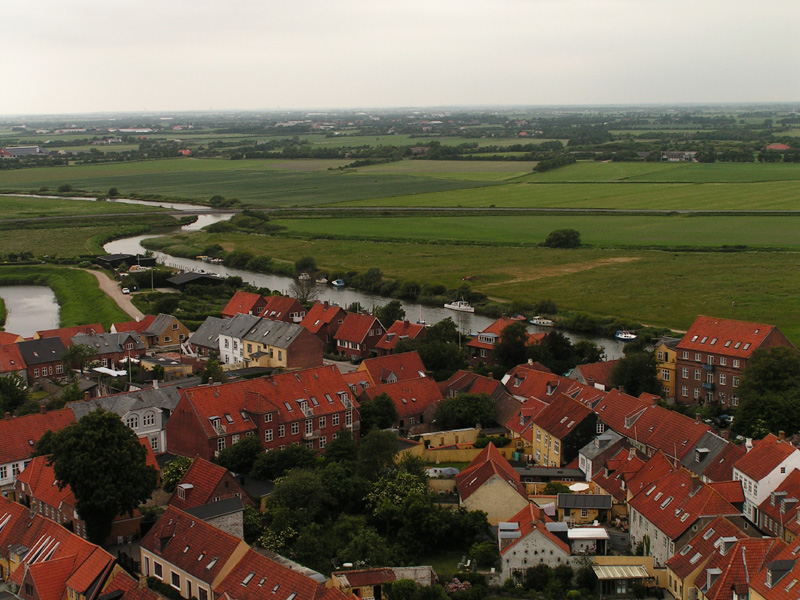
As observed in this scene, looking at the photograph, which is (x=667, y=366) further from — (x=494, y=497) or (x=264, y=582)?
(x=264, y=582)

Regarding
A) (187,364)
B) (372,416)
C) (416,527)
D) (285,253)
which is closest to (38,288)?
(285,253)

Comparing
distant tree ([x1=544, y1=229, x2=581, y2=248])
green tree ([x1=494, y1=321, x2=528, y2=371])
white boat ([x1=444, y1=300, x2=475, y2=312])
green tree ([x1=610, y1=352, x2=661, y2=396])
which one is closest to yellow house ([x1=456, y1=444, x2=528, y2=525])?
green tree ([x1=610, y1=352, x2=661, y2=396])

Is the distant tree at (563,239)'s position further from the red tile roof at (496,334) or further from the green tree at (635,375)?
the green tree at (635,375)

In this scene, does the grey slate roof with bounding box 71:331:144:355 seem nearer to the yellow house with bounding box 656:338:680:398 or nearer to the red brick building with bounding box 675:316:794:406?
the yellow house with bounding box 656:338:680:398

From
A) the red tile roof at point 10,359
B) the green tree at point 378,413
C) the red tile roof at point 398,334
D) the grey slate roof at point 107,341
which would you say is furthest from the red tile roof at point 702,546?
the red tile roof at point 10,359

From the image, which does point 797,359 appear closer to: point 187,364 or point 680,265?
point 187,364
